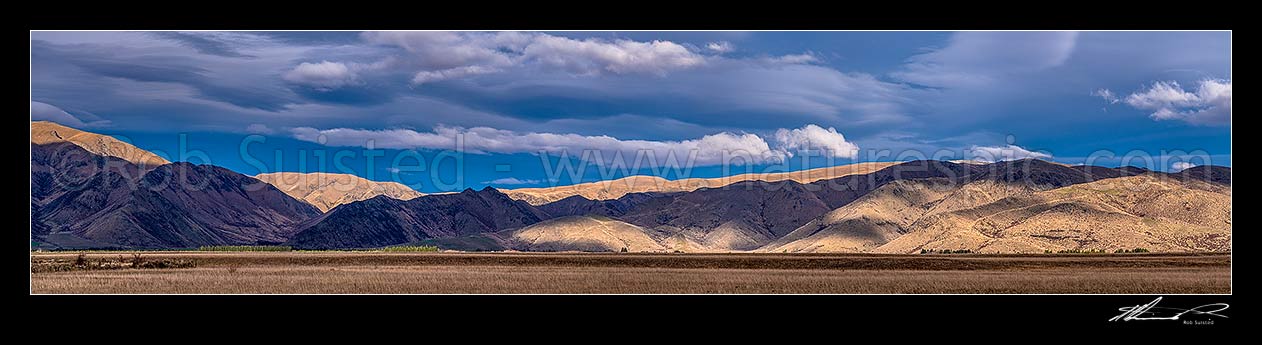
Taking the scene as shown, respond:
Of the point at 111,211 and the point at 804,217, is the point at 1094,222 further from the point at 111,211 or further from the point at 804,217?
the point at 111,211

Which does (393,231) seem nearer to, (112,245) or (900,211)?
(112,245)

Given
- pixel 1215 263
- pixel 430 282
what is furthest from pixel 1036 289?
pixel 1215 263

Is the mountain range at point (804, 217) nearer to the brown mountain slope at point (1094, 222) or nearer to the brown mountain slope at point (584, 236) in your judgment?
the brown mountain slope at point (1094, 222)

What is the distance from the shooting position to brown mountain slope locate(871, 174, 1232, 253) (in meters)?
113

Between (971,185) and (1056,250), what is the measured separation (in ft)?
163

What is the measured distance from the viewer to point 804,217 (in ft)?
553

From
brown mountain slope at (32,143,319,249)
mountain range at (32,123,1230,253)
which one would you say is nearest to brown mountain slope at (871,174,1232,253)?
mountain range at (32,123,1230,253)

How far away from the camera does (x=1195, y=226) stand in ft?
385

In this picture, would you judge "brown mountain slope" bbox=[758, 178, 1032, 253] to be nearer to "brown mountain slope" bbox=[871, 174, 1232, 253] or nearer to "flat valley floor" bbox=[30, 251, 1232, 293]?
"brown mountain slope" bbox=[871, 174, 1232, 253]

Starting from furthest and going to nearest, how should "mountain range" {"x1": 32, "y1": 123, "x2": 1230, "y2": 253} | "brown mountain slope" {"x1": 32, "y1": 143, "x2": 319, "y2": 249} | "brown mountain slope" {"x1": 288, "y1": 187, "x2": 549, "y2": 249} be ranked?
"brown mountain slope" {"x1": 288, "y1": 187, "x2": 549, "y2": 249}, "brown mountain slope" {"x1": 32, "y1": 143, "x2": 319, "y2": 249}, "mountain range" {"x1": 32, "y1": 123, "x2": 1230, "y2": 253}
